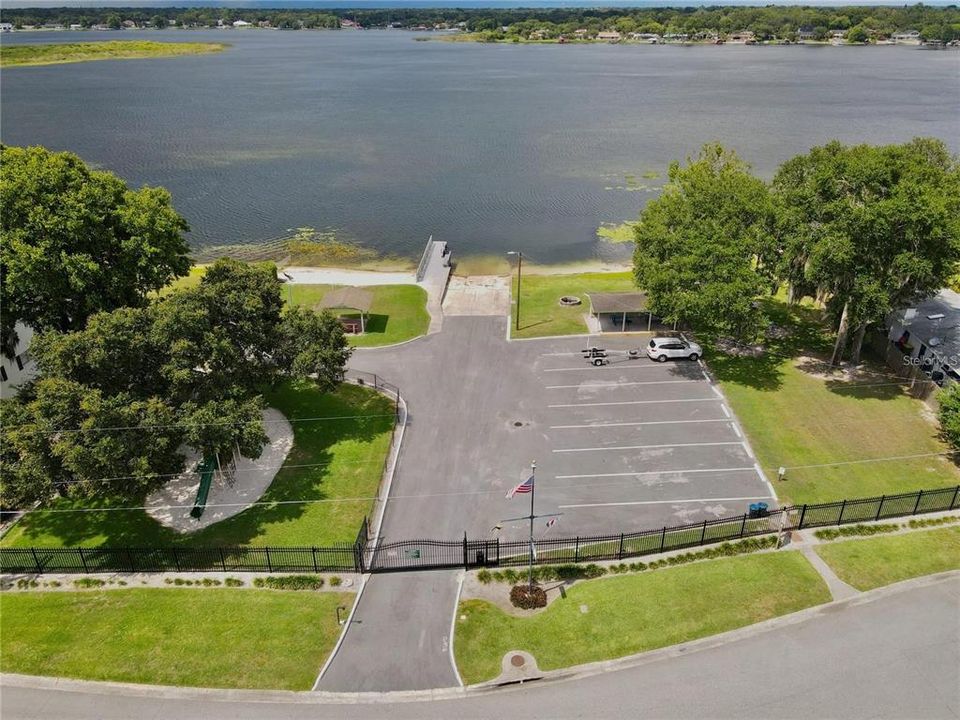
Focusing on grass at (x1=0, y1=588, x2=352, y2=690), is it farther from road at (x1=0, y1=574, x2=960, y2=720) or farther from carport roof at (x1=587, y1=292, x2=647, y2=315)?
carport roof at (x1=587, y1=292, x2=647, y2=315)

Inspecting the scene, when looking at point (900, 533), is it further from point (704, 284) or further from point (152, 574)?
point (152, 574)

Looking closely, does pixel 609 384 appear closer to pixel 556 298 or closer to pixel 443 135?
pixel 556 298

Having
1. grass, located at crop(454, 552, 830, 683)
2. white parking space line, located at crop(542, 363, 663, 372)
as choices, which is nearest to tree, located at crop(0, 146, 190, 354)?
white parking space line, located at crop(542, 363, 663, 372)

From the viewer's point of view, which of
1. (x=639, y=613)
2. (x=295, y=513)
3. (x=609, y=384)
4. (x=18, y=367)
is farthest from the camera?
(x=609, y=384)

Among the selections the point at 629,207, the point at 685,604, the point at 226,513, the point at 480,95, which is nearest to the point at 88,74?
the point at 480,95

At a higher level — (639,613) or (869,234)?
(869,234)

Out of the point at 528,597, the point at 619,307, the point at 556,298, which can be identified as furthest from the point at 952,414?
the point at 556,298
